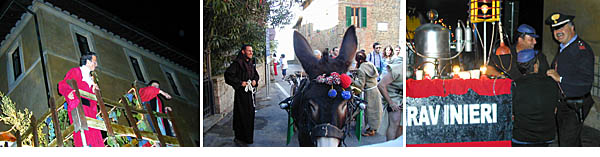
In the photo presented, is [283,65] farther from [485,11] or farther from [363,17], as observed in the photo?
[485,11]

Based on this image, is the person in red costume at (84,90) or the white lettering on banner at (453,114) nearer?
the person in red costume at (84,90)

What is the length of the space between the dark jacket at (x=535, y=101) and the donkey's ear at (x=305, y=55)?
7.01 ft

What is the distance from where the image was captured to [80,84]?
4.68 metres

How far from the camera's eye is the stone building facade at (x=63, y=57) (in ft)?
15.1

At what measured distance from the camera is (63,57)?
463 cm

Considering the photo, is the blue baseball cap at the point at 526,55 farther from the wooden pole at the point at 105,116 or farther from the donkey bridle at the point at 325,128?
the wooden pole at the point at 105,116

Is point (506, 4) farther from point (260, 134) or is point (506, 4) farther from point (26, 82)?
point (26, 82)

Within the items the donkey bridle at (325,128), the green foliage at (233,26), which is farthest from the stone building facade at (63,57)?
the donkey bridle at (325,128)

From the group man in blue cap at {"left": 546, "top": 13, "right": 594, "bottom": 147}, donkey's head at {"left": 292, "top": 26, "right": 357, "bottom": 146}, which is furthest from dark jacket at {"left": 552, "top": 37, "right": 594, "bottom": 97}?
donkey's head at {"left": 292, "top": 26, "right": 357, "bottom": 146}

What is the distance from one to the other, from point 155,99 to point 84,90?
0.68m

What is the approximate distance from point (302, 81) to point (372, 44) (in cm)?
83

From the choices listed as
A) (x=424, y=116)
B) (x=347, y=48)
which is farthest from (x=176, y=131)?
(x=424, y=116)
